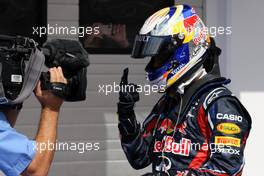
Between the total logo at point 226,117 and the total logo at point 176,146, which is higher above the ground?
the total logo at point 226,117

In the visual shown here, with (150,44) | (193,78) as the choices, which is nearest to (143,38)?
(150,44)

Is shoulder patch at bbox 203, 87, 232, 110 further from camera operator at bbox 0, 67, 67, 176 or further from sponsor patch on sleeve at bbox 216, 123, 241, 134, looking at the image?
camera operator at bbox 0, 67, 67, 176

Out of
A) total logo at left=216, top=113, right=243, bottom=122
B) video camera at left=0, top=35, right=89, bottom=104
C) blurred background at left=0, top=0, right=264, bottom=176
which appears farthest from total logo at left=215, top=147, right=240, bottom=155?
blurred background at left=0, top=0, right=264, bottom=176

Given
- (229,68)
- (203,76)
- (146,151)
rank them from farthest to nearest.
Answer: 1. (229,68)
2. (146,151)
3. (203,76)

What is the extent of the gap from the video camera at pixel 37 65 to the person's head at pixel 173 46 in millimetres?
506

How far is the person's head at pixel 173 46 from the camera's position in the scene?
2850mm

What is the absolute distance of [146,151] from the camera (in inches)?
121

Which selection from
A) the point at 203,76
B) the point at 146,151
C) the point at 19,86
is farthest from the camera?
the point at 146,151

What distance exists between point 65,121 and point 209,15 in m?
Result: 1.70

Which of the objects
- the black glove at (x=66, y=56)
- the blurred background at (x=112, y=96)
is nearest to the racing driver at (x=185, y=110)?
Answer: the black glove at (x=66, y=56)

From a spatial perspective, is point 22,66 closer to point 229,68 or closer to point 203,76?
point 203,76

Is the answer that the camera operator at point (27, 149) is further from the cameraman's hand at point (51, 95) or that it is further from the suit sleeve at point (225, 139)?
the suit sleeve at point (225, 139)

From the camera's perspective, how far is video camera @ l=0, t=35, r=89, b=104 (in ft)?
7.54

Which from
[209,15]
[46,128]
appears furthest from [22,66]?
[209,15]
